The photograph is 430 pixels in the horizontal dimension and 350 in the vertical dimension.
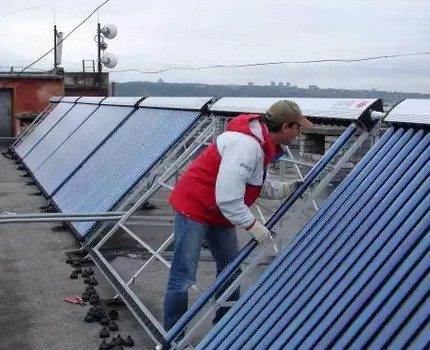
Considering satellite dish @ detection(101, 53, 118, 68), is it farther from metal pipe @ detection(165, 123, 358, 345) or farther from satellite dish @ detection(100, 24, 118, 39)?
metal pipe @ detection(165, 123, 358, 345)

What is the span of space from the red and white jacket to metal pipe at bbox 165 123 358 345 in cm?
20

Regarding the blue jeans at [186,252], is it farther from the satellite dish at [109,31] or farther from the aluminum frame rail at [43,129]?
the satellite dish at [109,31]

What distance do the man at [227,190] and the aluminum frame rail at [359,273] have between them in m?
0.47

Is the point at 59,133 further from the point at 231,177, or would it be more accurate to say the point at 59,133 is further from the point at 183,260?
the point at 231,177

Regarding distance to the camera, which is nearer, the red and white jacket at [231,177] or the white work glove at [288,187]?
the red and white jacket at [231,177]

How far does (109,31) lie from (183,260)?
2810 cm

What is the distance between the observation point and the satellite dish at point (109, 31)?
104 feet

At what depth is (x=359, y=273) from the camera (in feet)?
11.1

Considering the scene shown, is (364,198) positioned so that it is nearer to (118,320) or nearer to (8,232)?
(118,320)

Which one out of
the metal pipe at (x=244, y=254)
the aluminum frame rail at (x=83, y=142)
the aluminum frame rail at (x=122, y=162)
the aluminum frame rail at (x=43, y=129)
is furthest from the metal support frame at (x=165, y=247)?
the aluminum frame rail at (x=43, y=129)

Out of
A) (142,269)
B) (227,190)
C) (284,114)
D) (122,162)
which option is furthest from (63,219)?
(284,114)

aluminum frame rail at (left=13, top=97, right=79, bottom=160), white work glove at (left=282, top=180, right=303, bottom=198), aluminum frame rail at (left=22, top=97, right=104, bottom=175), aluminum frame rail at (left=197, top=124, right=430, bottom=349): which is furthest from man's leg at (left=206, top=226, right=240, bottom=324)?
aluminum frame rail at (left=13, top=97, right=79, bottom=160)

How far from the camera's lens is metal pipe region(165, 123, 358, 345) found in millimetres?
4250

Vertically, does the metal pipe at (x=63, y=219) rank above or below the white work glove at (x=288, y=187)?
below
